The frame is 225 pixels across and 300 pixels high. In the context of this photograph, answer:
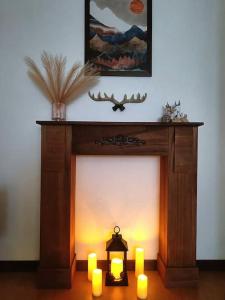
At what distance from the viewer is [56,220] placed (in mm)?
1950

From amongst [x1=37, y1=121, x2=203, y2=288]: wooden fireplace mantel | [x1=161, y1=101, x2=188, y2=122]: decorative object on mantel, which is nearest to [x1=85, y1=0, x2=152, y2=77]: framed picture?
[x1=161, y1=101, x2=188, y2=122]: decorative object on mantel

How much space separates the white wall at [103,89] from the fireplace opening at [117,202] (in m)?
0.03

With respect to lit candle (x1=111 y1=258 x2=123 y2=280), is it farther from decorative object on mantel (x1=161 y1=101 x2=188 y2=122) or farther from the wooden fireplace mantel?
decorative object on mantel (x1=161 y1=101 x2=188 y2=122)

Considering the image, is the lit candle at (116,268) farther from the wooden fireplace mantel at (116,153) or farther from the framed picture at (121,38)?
the framed picture at (121,38)

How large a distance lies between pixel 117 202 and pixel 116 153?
51 cm

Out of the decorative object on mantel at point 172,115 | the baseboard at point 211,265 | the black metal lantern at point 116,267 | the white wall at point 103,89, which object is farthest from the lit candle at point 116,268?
the decorative object on mantel at point 172,115

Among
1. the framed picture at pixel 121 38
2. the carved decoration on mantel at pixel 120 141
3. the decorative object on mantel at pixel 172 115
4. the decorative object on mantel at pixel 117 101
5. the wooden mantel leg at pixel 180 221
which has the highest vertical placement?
the framed picture at pixel 121 38

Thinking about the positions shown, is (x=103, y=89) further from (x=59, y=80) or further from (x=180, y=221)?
(x=180, y=221)

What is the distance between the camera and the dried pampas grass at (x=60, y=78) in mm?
2168

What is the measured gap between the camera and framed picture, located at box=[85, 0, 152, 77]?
7.36 feet

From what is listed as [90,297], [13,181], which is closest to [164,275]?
[90,297]

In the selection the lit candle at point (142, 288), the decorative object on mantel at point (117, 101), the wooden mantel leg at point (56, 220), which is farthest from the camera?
the decorative object on mantel at point (117, 101)

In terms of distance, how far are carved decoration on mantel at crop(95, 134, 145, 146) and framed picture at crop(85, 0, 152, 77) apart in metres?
0.60

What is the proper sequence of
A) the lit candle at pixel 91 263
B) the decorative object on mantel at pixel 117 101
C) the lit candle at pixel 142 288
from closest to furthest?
1. the lit candle at pixel 142 288
2. the lit candle at pixel 91 263
3. the decorative object on mantel at pixel 117 101
